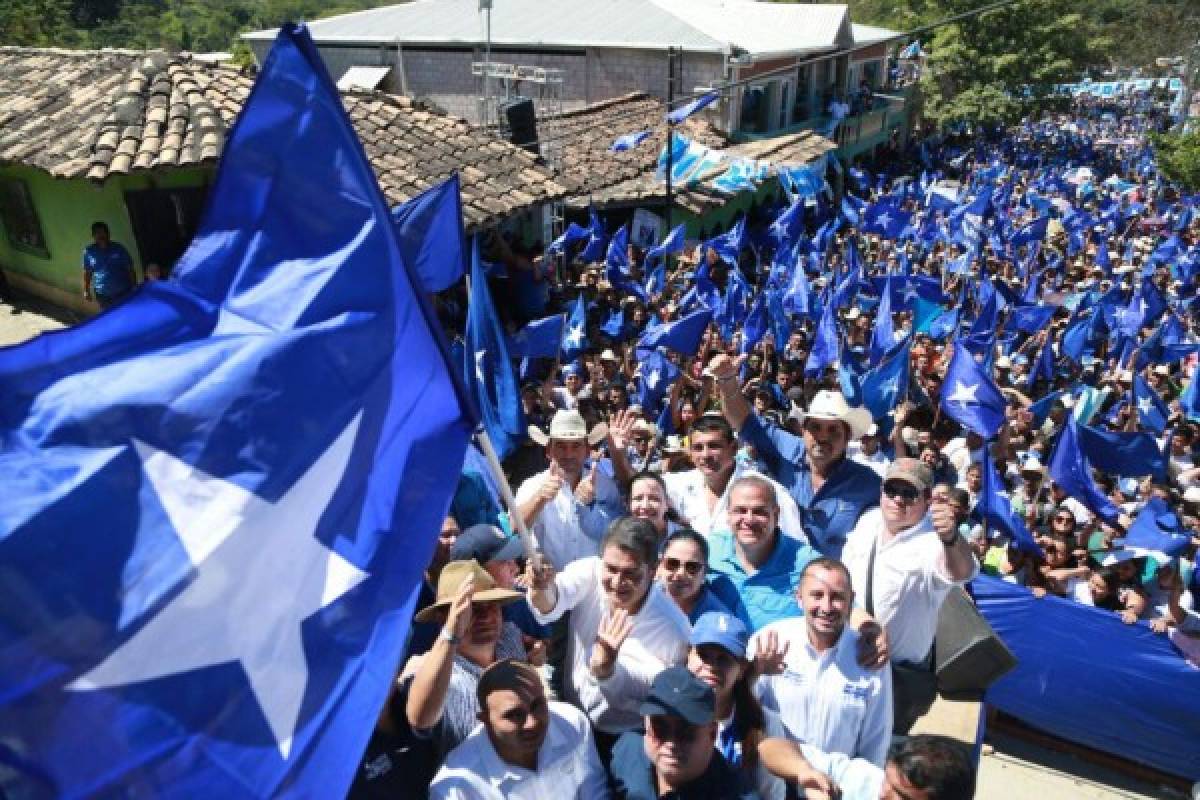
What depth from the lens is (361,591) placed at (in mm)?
2297

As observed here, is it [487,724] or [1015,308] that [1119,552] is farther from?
[1015,308]

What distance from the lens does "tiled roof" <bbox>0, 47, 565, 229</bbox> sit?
8.17m

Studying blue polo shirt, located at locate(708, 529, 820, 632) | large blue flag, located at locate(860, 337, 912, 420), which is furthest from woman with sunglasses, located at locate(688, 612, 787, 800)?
large blue flag, located at locate(860, 337, 912, 420)

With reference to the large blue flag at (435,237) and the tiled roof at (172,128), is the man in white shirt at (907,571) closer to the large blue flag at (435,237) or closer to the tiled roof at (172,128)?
the large blue flag at (435,237)

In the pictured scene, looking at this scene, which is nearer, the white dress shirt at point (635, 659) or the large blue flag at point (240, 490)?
the large blue flag at point (240, 490)

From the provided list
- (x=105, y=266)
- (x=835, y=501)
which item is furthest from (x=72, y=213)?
(x=835, y=501)

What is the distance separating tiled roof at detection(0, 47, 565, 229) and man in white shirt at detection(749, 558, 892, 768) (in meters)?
5.94

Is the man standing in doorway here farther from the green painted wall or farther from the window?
the window

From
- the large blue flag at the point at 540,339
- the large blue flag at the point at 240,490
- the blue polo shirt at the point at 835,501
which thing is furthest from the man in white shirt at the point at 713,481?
the large blue flag at the point at 540,339

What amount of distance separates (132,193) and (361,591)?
8086 mm

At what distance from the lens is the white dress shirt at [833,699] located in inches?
117

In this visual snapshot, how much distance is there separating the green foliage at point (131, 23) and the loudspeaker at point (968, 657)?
71.4ft

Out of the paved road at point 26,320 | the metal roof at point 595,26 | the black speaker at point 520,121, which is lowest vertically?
the paved road at point 26,320

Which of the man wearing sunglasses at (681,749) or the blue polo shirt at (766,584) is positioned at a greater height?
the man wearing sunglasses at (681,749)
